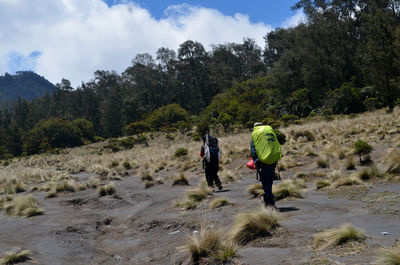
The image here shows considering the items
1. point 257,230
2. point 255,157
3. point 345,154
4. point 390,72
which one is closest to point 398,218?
point 257,230

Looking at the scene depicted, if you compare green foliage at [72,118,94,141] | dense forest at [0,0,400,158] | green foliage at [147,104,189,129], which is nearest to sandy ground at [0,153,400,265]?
dense forest at [0,0,400,158]

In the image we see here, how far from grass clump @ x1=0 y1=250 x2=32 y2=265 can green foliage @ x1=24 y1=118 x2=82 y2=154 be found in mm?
62511

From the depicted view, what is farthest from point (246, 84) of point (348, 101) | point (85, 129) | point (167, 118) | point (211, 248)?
point (211, 248)

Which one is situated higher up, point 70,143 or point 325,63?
point 325,63

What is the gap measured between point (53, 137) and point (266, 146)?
66.0 metres

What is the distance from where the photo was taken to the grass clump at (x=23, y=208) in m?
10.3

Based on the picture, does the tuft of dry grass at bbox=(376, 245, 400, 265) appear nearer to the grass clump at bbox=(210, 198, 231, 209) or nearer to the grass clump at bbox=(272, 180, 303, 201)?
the grass clump at bbox=(272, 180, 303, 201)

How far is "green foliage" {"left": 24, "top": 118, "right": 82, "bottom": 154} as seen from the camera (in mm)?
65188

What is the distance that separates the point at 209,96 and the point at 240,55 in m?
12.6

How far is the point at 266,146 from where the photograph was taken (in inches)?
259

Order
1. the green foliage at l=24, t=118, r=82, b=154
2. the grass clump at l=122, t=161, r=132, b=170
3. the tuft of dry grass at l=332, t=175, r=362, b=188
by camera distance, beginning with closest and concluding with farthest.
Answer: the tuft of dry grass at l=332, t=175, r=362, b=188
the grass clump at l=122, t=161, r=132, b=170
the green foliage at l=24, t=118, r=82, b=154

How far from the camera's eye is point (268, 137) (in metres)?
6.61

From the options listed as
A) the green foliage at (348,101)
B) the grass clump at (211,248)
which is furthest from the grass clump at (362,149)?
the green foliage at (348,101)

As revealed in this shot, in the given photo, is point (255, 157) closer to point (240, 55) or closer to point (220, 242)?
point (220, 242)
